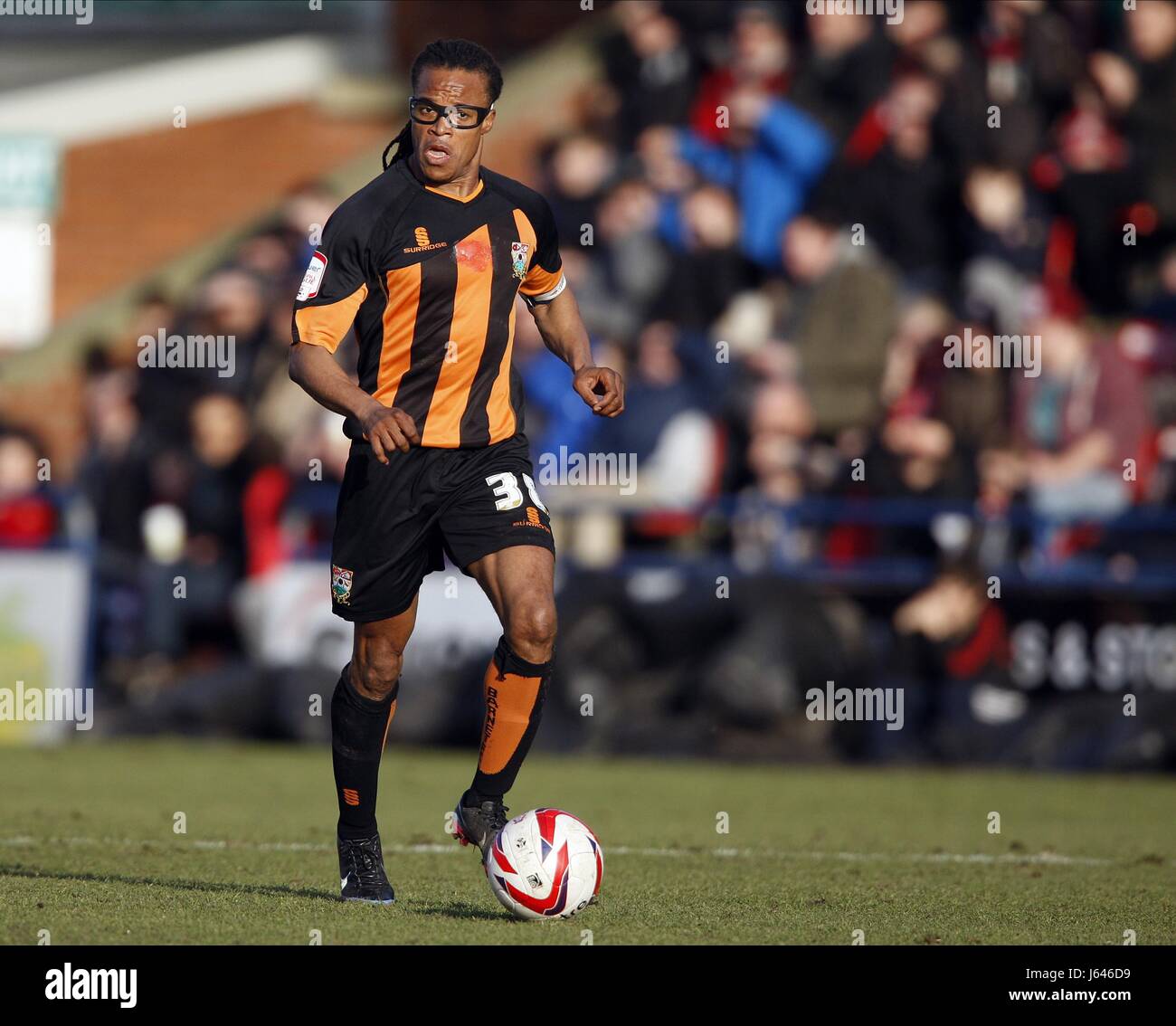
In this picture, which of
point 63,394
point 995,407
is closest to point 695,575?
point 995,407

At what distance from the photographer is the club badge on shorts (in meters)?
6.55

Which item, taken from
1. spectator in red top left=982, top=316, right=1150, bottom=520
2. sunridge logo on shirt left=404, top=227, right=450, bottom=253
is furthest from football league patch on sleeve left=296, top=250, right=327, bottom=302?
spectator in red top left=982, top=316, right=1150, bottom=520

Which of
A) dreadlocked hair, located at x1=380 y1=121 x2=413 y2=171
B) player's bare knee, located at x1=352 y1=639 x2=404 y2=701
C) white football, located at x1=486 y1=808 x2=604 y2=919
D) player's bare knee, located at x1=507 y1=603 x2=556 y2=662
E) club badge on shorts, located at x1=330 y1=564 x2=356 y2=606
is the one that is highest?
dreadlocked hair, located at x1=380 y1=121 x2=413 y2=171

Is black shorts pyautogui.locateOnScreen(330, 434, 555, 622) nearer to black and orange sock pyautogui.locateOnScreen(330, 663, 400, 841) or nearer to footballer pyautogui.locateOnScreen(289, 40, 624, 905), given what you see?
footballer pyautogui.locateOnScreen(289, 40, 624, 905)

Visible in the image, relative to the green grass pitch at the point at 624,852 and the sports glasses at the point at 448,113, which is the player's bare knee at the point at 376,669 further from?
the sports glasses at the point at 448,113

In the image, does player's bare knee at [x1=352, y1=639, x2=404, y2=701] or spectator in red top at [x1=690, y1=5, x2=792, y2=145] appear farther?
spectator in red top at [x1=690, y1=5, x2=792, y2=145]

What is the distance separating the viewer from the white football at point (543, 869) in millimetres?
6199

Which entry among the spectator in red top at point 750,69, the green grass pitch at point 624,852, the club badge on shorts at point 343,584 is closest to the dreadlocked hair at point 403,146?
the club badge on shorts at point 343,584

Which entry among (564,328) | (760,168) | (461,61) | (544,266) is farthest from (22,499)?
(461,61)

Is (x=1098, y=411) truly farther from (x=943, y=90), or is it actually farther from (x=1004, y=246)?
(x=943, y=90)

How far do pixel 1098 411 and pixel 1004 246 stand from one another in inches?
70.9

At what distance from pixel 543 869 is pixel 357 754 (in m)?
0.83

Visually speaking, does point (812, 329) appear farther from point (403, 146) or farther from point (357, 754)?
point (357, 754)

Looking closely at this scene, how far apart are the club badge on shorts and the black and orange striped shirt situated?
44 centimetres
